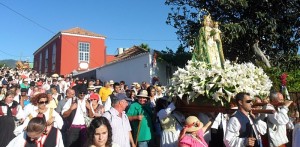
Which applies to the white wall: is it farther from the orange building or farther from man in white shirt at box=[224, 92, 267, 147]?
man in white shirt at box=[224, 92, 267, 147]

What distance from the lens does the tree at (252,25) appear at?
A: 13.4m

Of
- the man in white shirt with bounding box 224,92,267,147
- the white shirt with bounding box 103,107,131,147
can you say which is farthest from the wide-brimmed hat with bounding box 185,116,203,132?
the white shirt with bounding box 103,107,131,147

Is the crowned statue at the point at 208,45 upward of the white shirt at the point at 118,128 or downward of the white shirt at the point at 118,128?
upward

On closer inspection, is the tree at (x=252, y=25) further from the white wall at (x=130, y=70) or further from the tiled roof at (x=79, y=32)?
the tiled roof at (x=79, y=32)

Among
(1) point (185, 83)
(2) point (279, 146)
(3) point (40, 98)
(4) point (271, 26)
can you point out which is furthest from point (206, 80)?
(4) point (271, 26)

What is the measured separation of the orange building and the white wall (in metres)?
11.4

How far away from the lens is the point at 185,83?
434cm

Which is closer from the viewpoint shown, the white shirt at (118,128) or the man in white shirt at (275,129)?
the man in white shirt at (275,129)

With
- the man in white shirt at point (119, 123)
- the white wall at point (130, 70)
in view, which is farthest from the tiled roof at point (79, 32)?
the man in white shirt at point (119, 123)

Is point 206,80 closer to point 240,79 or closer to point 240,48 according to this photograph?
point 240,79

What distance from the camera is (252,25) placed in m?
13.5

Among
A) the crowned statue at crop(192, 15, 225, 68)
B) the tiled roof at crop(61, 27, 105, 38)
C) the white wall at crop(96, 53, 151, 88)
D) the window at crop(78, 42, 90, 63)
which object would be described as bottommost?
Answer: the crowned statue at crop(192, 15, 225, 68)

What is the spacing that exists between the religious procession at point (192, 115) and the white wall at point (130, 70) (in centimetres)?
1128

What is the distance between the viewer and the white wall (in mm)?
17719
